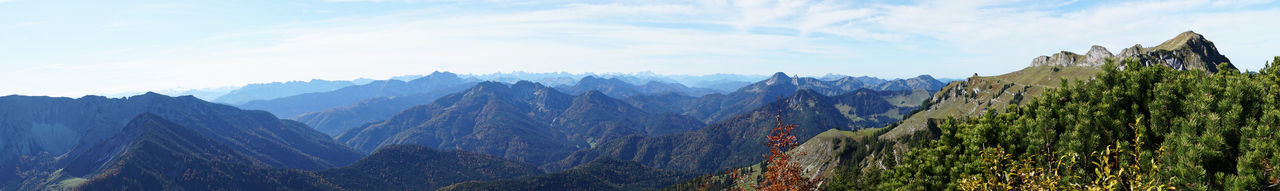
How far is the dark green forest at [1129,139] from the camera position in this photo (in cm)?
1071

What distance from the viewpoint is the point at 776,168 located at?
44.9 feet

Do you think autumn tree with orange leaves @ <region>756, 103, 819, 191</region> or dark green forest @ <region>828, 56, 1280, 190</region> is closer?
dark green forest @ <region>828, 56, 1280, 190</region>

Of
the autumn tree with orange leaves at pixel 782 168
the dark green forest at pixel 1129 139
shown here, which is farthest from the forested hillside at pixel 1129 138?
the autumn tree with orange leaves at pixel 782 168

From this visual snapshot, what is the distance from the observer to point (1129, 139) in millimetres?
16516

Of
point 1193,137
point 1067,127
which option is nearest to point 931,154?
point 1067,127

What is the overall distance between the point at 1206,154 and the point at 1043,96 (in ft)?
28.4

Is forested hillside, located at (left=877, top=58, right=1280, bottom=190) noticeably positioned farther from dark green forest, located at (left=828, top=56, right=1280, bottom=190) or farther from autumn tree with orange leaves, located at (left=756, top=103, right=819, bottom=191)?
autumn tree with orange leaves, located at (left=756, top=103, right=819, bottom=191)

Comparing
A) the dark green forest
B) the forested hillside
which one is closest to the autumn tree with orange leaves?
the forested hillside

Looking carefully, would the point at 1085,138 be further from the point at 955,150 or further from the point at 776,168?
the point at 776,168

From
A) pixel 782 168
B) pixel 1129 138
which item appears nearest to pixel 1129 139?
pixel 1129 138

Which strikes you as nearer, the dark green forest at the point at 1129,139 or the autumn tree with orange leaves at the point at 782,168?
the dark green forest at the point at 1129,139

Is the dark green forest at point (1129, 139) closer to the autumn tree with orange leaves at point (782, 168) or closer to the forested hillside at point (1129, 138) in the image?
the forested hillside at point (1129, 138)

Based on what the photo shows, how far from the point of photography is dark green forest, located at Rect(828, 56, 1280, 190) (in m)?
10.7

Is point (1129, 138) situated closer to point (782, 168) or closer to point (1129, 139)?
point (1129, 139)
